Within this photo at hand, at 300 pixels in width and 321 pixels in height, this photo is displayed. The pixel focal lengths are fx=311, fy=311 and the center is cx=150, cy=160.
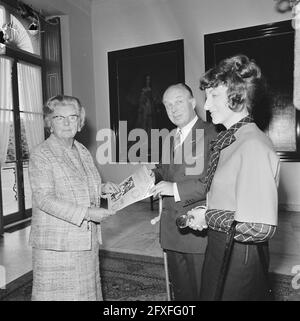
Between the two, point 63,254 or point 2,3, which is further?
point 2,3

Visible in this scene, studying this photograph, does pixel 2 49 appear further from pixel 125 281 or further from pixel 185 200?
pixel 185 200

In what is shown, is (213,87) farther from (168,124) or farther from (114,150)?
(114,150)

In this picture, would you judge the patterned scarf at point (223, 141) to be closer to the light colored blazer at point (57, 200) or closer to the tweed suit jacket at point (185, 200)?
the tweed suit jacket at point (185, 200)

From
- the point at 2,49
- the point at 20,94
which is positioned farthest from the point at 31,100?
the point at 2,49

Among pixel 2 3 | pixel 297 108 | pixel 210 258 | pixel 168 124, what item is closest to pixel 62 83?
pixel 2 3

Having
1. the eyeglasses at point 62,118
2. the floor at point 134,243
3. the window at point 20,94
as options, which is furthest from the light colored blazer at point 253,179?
the window at point 20,94

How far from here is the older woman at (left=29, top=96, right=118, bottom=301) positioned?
1654 mm

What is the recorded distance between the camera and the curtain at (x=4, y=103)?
493 cm

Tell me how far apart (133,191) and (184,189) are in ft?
0.92

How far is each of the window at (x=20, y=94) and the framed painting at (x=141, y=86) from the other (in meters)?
1.26

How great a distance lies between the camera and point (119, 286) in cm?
289

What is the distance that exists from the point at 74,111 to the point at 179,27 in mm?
4955

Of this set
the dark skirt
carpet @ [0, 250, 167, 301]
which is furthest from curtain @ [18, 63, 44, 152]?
the dark skirt
